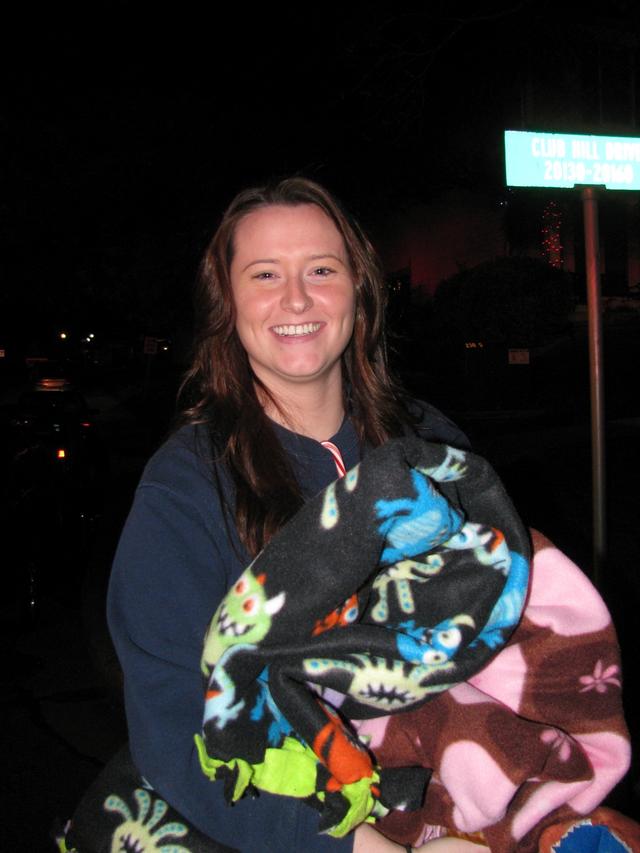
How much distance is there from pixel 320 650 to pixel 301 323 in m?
0.86

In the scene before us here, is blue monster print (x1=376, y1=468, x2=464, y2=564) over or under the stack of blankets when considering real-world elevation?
over

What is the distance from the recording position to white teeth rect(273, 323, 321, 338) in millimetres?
1851

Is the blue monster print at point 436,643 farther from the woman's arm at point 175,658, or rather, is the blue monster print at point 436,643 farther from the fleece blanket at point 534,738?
the woman's arm at point 175,658

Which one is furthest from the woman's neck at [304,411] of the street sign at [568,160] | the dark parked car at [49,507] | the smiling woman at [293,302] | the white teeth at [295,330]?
the dark parked car at [49,507]

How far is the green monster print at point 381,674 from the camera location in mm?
1220

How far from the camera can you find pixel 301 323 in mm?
1844

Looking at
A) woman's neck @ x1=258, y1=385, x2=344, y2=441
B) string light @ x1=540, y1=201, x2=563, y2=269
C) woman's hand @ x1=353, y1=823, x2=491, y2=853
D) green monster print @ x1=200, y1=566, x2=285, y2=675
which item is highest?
string light @ x1=540, y1=201, x2=563, y2=269

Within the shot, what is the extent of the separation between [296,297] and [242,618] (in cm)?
86

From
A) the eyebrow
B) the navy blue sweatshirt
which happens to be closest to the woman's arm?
the navy blue sweatshirt

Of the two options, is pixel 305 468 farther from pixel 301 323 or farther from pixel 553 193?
pixel 553 193

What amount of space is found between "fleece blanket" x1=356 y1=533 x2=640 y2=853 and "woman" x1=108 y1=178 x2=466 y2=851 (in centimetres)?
15

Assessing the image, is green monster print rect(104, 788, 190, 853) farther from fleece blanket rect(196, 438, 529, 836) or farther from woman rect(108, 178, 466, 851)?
fleece blanket rect(196, 438, 529, 836)

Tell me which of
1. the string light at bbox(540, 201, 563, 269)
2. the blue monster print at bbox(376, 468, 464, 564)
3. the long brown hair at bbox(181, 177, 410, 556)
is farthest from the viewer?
the string light at bbox(540, 201, 563, 269)

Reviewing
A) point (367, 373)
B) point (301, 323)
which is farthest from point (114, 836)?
point (367, 373)
